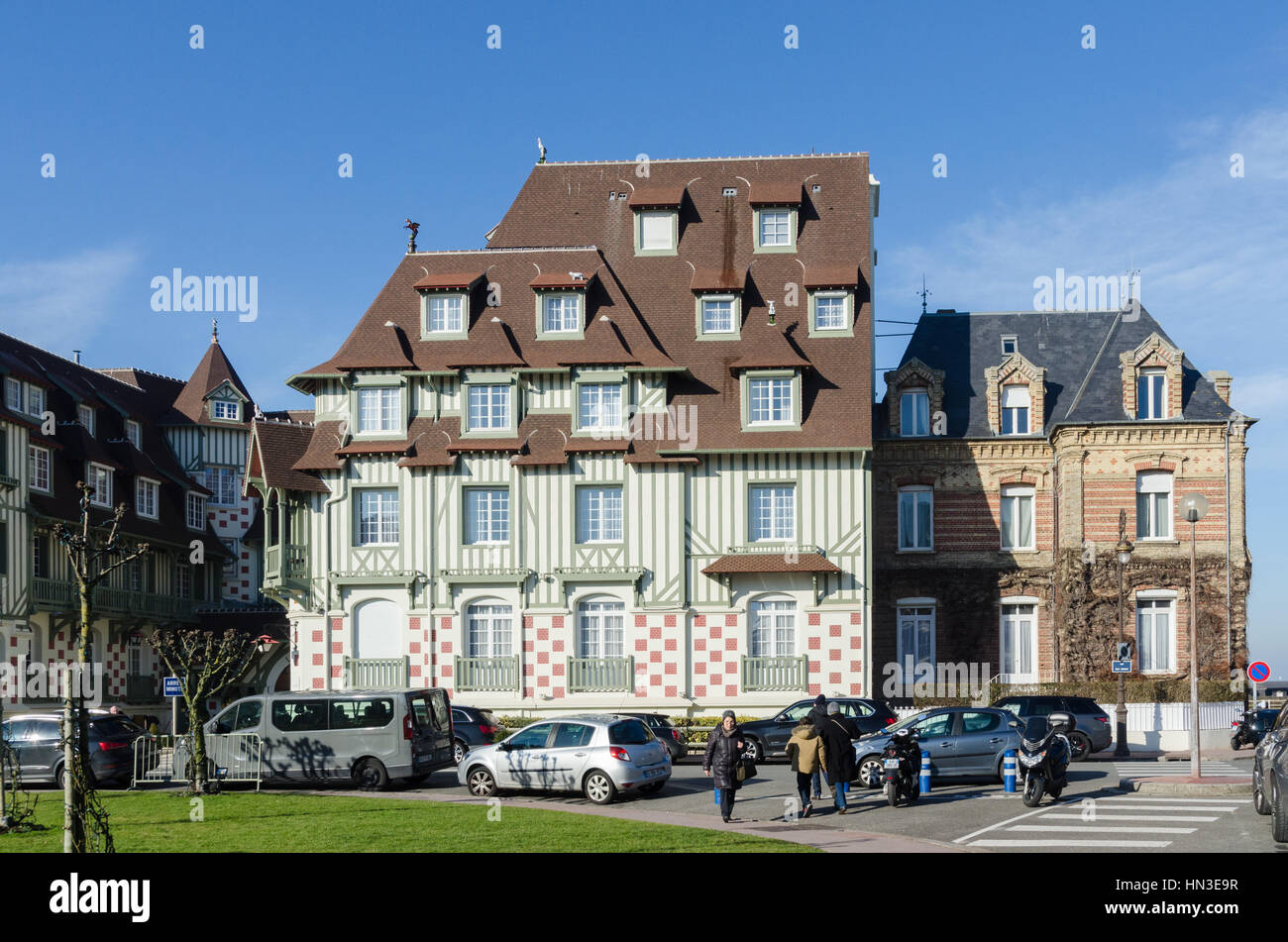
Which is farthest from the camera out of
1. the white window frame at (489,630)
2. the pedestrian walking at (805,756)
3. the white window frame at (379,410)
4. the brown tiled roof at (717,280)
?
the brown tiled roof at (717,280)

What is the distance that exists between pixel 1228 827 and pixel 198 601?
46461 millimetres

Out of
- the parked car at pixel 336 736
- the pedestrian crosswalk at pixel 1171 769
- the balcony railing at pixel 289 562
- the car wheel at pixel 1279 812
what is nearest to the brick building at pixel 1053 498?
the pedestrian crosswalk at pixel 1171 769

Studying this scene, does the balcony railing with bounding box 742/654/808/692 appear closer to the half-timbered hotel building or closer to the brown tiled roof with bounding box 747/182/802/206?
the half-timbered hotel building

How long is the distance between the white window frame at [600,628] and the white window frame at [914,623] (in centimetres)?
1005

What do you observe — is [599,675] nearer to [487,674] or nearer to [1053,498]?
[487,674]

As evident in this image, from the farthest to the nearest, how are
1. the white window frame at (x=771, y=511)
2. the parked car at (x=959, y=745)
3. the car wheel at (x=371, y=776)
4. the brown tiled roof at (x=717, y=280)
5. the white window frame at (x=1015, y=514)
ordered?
the white window frame at (x=1015, y=514) → the brown tiled roof at (x=717, y=280) → the white window frame at (x=771, y=511) → the car wheel at (x=371, y=776) → the parked car at (x=959, y=745)

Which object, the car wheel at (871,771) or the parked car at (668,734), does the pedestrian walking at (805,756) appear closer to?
the car wheel at (871,771)

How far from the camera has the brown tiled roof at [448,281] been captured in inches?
1603

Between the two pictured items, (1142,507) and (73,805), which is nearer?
(73,805)

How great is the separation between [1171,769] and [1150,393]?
655 inches
